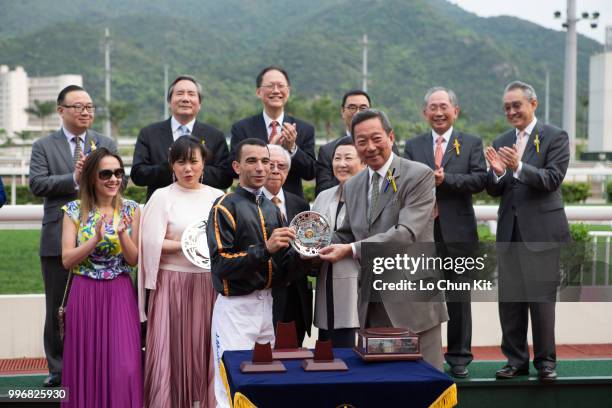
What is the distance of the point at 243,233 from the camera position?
13.5ft

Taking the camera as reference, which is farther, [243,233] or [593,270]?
[593,270]

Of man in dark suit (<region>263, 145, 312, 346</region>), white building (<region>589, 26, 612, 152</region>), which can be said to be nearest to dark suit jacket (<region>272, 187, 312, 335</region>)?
man in dark suit (<region>263, 145, 312, 346</region>)

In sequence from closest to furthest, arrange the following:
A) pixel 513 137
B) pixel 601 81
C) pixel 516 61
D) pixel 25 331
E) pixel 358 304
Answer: pixel 358 304 < pixel 513 137 < pixel 25 331 < pixel 601 81 < pixel 516 61

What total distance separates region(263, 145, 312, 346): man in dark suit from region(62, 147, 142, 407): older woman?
0.81 m

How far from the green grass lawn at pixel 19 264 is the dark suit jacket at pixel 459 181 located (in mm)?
4071

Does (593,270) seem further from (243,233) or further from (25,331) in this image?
(25,331)

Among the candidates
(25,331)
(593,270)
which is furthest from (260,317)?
(593,270)

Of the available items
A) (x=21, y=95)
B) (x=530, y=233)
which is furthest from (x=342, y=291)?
(x=21, y=95)

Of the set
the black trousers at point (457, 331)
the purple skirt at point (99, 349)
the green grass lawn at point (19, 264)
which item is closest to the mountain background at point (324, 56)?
the green grass lawn at point (19, 264)

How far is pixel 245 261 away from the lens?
3982 mm

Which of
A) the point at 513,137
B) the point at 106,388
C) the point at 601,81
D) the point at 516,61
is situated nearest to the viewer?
the point at 106,388

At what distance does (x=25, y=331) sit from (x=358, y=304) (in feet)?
9.87

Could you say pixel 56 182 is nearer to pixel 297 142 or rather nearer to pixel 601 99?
pixel 297 142

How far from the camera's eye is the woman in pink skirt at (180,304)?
4.66 metres
